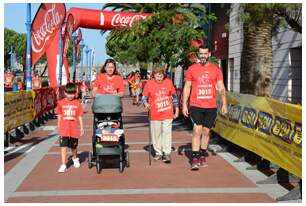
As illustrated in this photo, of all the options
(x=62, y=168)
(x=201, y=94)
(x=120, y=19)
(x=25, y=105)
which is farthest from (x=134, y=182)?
(x=120, y=19)

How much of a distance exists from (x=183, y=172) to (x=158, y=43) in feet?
30.1

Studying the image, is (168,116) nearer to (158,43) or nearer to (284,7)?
(284,7)

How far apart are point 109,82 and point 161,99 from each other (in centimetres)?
99

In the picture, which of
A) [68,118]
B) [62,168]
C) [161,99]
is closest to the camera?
[62,168]

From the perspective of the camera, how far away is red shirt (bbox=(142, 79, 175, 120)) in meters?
9.24

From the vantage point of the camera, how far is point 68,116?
27.9 feet

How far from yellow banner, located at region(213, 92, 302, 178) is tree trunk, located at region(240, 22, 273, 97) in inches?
157

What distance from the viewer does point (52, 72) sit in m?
22.7

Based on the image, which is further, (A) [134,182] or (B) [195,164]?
(B) [195,164]

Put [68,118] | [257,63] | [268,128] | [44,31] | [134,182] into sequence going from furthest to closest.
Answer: [44,31] < [257,63] < [68,118] < [268,128] < [134,182]

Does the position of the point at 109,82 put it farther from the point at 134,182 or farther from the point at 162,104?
the point at 134,182

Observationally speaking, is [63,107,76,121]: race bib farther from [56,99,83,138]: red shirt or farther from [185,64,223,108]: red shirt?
[185,64,223,108]: red shirt

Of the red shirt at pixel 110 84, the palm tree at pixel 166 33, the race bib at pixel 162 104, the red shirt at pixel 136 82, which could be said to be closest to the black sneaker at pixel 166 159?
the race bib at pixel 162 104

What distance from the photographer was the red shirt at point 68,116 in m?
8.48
